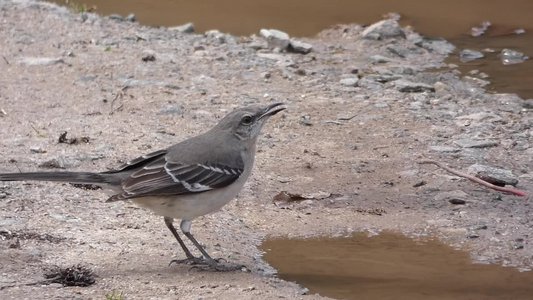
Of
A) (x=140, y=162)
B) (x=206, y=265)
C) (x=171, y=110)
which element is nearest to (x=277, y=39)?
(x=171, y=110)

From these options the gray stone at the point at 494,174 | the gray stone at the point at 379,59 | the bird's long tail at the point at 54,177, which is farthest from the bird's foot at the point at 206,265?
the gray stone at the point at 379,59

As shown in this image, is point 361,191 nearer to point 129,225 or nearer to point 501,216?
point 501,216

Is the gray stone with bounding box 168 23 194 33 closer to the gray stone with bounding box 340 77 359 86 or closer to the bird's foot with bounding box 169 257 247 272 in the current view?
the gray stone with bounding box 340 77 359 86

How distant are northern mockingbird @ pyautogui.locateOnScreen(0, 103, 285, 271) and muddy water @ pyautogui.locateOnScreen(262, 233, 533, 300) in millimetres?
640

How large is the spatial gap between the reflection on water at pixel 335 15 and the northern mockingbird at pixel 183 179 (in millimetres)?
6845

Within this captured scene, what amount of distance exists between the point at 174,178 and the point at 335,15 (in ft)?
27.5

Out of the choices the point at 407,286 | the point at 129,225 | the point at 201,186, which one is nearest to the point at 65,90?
the point at 129,225

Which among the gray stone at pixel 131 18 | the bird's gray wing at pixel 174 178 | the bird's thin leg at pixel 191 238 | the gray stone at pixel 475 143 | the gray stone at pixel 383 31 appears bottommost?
the bird's thin leg at pixel 191 238

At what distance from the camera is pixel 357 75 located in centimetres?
1234

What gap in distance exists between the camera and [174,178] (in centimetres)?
743

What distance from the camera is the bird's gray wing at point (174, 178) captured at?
24.0 feet

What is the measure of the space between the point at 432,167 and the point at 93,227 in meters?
3.11

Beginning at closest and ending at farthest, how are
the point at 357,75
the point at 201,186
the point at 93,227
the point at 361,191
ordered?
the point at 201,186
the point at 93,227
the point at 361,191
the point at 357,75

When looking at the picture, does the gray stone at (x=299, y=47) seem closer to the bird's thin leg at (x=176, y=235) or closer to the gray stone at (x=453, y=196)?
the gray stone at (x=453, y=196)
